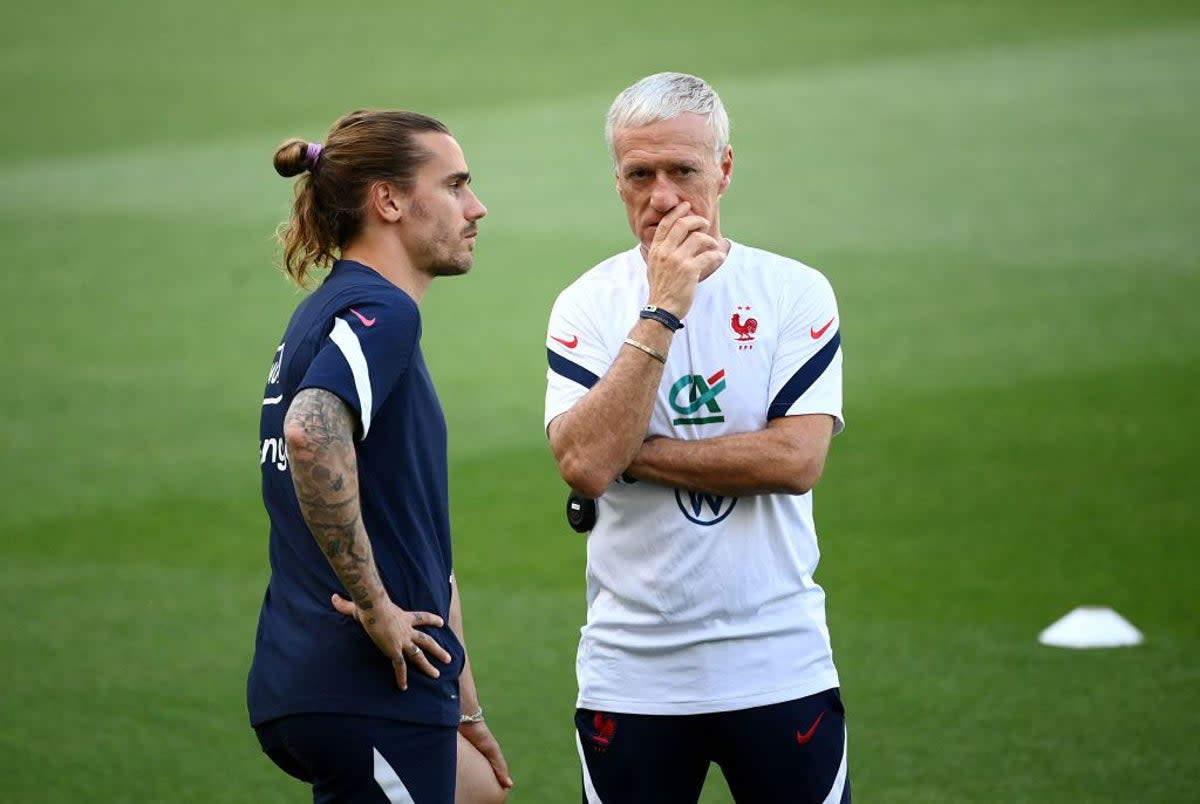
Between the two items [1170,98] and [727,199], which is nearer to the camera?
[727,199]

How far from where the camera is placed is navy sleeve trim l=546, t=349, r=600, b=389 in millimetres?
3912

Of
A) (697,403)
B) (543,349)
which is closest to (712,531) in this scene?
(697,403)

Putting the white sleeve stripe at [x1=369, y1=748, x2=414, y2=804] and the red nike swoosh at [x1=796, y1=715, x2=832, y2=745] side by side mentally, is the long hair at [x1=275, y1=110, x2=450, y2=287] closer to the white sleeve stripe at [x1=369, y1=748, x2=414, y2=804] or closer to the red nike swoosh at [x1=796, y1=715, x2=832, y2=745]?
the white sleeve stripe at [x1=369, y1=748, x2=414, y2=804]

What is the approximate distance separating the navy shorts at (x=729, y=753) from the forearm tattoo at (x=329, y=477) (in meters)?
0.77

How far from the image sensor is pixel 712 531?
151 inches

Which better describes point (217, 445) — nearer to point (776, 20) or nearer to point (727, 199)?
point (727, 199)

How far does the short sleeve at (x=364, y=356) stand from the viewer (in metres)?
3.42

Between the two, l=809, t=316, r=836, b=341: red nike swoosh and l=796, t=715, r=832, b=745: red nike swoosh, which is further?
l=809, t=316, r=836, b=341: red nike swoosh

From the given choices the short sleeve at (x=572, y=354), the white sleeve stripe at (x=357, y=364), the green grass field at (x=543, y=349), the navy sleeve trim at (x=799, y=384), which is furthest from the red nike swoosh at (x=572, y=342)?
the green grass field at (x=543, y=349)

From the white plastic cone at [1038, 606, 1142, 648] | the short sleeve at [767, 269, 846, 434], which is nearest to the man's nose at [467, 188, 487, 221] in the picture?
the short sleeve at [767, 269, 846, 434]

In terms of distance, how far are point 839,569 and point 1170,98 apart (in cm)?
1139

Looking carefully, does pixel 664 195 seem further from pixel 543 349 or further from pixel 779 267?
pixel 543 349

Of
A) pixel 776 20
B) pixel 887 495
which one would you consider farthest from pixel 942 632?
pixel 776 20

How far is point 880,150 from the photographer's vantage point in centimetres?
1664
